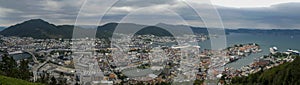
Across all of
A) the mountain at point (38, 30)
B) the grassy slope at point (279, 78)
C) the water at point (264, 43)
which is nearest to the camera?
the grassy slope at point (279, 78)

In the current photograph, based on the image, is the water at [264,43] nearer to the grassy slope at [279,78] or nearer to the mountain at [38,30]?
the grassy slope at [279,78]

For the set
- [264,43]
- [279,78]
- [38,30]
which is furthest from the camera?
[264,43]

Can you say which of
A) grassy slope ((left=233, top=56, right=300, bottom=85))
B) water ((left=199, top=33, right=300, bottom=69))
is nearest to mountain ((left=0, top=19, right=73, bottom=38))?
water ((left=199, top=33, right=300, bottom=69))

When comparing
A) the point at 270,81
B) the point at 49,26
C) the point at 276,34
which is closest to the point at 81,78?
the point at 270,81

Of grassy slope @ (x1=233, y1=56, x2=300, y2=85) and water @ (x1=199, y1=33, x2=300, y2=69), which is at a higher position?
grassy slope @ (x1=233, y1=56, x2=300, y2=85)

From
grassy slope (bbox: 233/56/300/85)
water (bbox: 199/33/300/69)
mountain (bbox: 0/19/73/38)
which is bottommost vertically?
water (bbox: 199/33/300/69)

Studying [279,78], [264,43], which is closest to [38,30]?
[264,43]

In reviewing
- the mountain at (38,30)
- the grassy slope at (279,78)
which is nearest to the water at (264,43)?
the grassy slope at (279,78)

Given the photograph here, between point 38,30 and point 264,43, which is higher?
point 38,30

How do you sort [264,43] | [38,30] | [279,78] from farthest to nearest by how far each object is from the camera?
1. [264,43]
2. [38,30]
3. [279,78]

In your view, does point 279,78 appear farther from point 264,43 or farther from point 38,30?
point 264,43

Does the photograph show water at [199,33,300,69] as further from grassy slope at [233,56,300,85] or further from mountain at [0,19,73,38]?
mountain at [0,19,73,38]

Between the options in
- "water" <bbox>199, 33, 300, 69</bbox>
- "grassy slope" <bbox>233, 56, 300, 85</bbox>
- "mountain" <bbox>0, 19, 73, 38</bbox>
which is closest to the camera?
"grassy slope" <bbox>233, 56, 300, 85</bbox>
